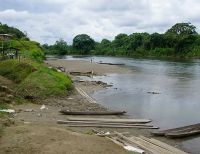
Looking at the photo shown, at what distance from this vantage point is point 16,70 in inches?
1451

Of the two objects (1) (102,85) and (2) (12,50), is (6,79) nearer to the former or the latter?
(1) (102,85)

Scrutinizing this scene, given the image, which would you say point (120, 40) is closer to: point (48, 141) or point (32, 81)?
point (32, 81)

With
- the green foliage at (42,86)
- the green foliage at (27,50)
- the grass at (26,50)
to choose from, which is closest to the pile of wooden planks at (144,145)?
the green foliage at (42,86)

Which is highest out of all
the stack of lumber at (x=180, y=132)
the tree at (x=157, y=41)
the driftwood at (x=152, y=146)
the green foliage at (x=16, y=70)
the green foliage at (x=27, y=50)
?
the tree at (x=157, y=41)

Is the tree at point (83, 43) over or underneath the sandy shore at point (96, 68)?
over

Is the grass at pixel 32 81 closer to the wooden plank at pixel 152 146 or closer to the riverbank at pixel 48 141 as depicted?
the riverbank at pixel 48 141

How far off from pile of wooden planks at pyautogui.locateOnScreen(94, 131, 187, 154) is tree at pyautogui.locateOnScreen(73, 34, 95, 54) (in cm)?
17043

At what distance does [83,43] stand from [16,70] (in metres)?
151

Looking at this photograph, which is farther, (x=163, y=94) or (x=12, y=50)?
(x=12, y=50)

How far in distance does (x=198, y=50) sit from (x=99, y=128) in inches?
4306

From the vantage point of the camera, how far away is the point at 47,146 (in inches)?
531

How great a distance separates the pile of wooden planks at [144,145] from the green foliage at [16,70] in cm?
1984

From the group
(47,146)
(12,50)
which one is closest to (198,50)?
(12,50)

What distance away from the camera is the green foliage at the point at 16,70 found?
35.3 meters
